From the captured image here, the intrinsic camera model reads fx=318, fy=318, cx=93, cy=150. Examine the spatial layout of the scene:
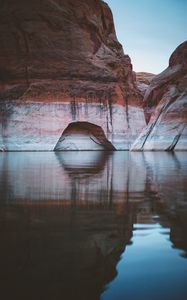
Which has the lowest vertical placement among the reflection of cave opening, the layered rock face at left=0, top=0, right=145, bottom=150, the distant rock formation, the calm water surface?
the calm water surface

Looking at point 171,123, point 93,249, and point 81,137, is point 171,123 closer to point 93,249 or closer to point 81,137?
point 81,137

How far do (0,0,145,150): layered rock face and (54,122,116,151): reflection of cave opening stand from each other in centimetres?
79

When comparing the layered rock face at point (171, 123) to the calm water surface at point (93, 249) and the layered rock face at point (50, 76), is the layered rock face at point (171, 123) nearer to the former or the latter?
the layered rock face at point (50, 76)

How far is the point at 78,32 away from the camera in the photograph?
2800cm

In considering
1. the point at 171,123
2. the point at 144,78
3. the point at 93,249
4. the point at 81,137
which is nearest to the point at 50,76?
the point at 81,137

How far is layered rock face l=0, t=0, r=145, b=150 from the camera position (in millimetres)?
26516

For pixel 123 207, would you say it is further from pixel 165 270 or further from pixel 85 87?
pixel 85 87

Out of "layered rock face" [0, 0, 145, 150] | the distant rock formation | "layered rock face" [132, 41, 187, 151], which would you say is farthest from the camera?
the distant rock formation

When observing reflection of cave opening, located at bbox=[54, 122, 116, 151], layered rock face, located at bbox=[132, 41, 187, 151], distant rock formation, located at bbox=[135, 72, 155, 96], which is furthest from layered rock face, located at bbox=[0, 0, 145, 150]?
distant rock formation, located at bbox=[135, 72, 155, 96]

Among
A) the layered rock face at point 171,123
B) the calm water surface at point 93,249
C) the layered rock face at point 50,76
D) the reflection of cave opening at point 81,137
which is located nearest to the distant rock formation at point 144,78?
the layered rock face at point 50,76

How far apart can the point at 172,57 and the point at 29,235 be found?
3048 centimetres

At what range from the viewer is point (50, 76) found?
2709cm

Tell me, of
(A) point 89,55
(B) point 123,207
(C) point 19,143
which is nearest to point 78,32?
(A) point 89,55

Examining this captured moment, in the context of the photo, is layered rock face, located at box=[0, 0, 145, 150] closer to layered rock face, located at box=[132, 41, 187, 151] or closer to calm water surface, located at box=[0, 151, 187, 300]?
layered rock face, located at box=[132, 41, 187, 151]
